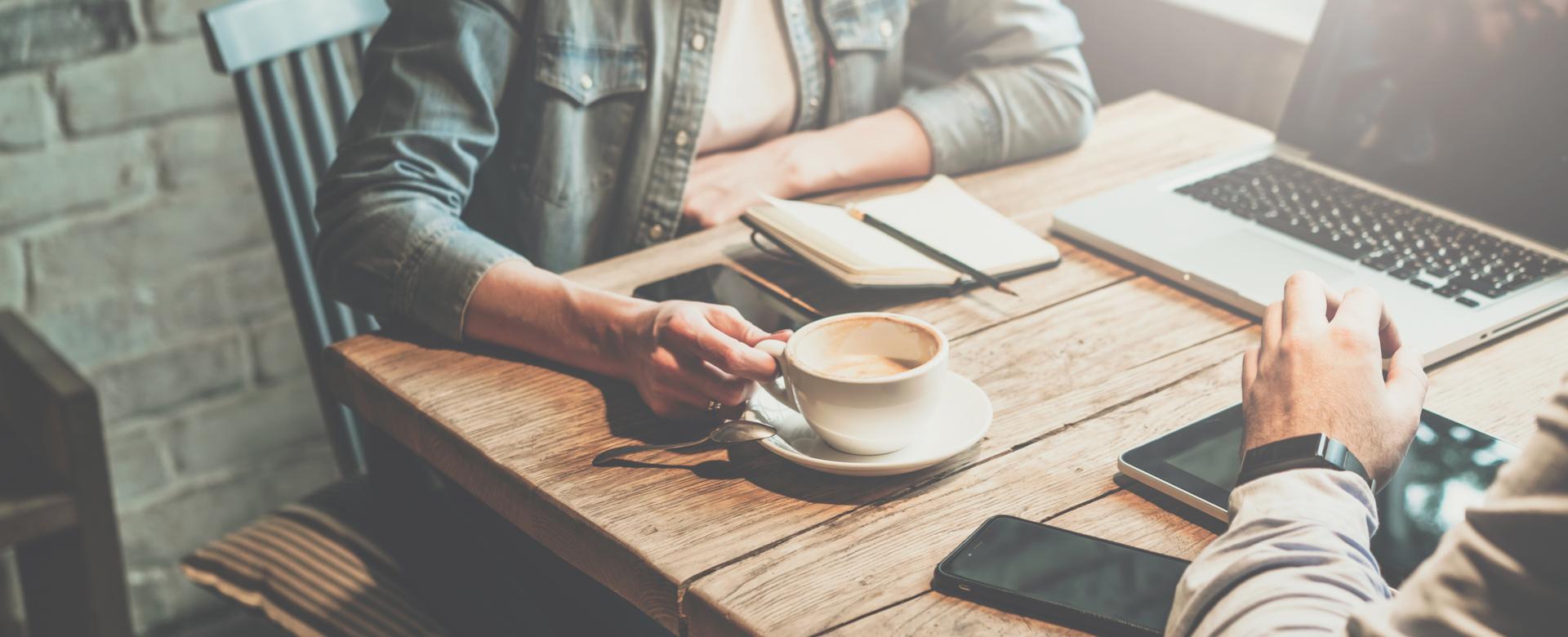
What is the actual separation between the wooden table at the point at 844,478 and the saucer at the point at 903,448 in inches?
0.6

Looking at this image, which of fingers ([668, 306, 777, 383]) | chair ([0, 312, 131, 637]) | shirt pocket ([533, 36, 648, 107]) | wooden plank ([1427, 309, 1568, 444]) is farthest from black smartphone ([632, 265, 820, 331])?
chair ([0, 312, 131, 637])

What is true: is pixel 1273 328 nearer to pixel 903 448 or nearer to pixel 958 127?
pixel 903 448

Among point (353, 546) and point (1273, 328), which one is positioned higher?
point (1273, 328)

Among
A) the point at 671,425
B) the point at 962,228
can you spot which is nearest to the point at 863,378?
the point at 671,425

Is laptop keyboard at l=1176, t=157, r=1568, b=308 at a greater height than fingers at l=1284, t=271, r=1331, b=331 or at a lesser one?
lesser

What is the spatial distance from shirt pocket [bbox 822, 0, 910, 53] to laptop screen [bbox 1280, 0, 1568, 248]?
436mm

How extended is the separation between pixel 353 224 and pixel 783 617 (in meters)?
0.57

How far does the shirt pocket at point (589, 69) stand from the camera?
45.4 inches

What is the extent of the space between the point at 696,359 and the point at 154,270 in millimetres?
1205

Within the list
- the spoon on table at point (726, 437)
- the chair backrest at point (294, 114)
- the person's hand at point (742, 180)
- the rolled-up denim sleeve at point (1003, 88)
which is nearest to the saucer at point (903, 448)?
the spoon on table at point (726, 437)

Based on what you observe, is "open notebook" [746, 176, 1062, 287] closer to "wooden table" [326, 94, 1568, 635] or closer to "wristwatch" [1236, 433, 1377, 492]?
"wooden table" [326, 94, 1568, 635]

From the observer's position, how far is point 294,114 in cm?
130

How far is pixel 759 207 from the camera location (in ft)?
3.67

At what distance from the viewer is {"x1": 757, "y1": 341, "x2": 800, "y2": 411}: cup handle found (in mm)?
797
